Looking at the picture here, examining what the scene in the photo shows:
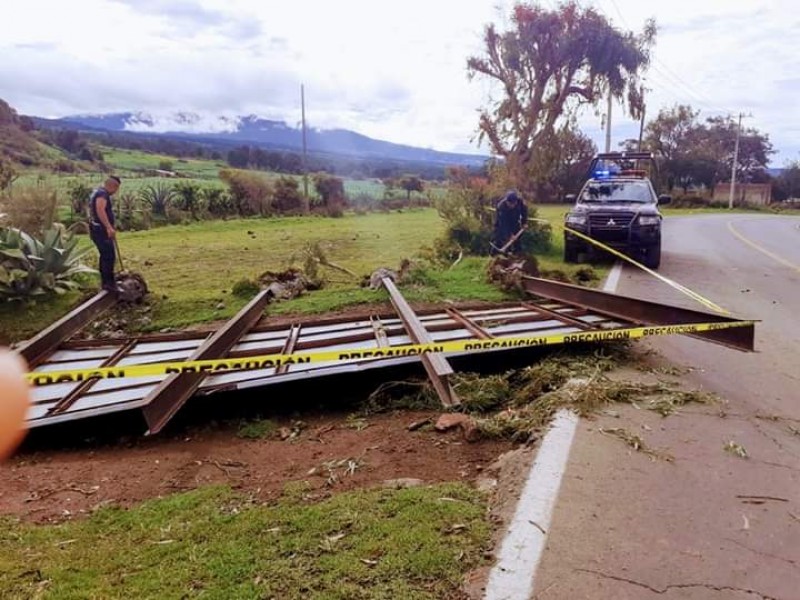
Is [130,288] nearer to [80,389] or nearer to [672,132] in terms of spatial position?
[80,389]

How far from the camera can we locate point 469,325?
6.80 meters

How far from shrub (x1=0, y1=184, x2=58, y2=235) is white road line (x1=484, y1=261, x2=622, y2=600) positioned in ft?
31.7

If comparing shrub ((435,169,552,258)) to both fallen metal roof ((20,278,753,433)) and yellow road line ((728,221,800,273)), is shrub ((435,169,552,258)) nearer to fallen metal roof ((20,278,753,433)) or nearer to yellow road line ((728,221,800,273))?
yellow road line ((728,221,800,273))

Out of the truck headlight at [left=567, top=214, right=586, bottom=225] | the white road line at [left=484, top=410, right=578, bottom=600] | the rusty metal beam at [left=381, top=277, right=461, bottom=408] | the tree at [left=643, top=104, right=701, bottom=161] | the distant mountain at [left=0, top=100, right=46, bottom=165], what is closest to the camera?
the white road line at [left=484, top=410, right=578, bottom=600]


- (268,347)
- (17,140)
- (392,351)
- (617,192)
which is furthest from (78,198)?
(392,351)

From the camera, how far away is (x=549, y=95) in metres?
19.7

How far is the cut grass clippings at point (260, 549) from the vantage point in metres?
2.56

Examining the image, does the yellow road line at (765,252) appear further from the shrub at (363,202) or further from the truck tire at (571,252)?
the shrub at (363,202)

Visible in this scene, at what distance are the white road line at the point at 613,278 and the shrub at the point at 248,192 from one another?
20.9 meters

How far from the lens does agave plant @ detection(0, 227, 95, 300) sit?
27.5ft

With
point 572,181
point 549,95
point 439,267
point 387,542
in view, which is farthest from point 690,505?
point 572,181

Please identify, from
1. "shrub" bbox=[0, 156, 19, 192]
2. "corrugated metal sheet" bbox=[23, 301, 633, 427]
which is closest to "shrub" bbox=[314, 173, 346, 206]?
"shrub" bbox=[0, 156, 19, 192]

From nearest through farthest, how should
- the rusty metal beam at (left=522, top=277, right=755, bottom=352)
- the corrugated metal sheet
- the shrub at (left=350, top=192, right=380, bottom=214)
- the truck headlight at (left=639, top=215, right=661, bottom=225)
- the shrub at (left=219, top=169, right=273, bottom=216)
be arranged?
1. the corrugated metal sheet
2. the rusty metal beam at (left=522, top=277, right=755, bottom=352)
3. the truck headlight at (left=639, top=215, right=661, bottom=225)
4. the shrub at (left=219, top=169, right=273, bottom=216)
5. the shrub at (left=350, top=192, right=380, bottom=214)

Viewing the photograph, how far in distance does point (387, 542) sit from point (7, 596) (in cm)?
162
